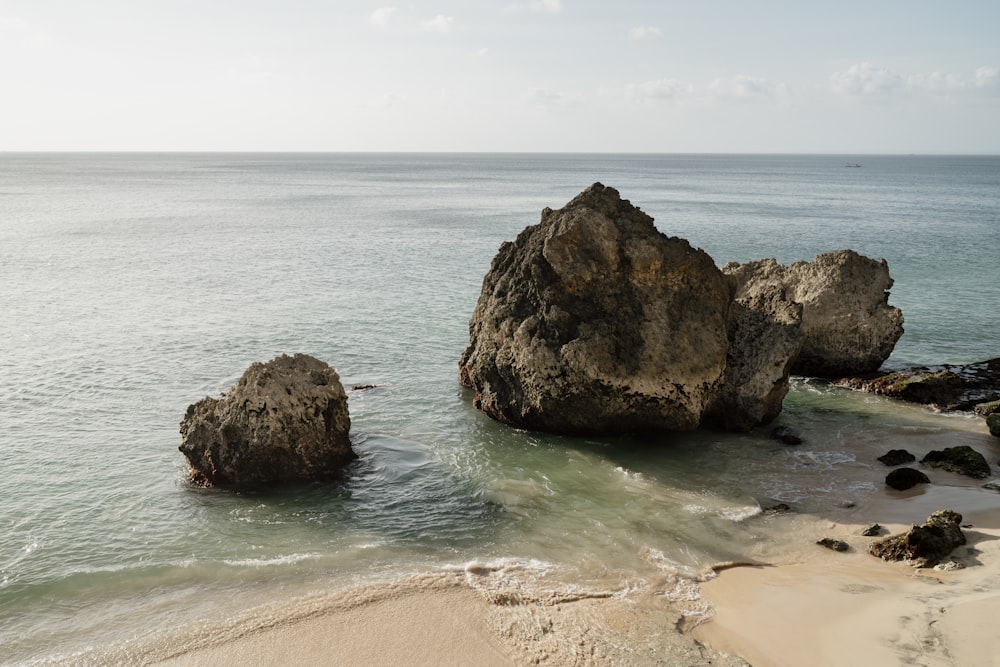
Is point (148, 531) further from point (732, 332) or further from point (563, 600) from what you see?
point (732, 332)

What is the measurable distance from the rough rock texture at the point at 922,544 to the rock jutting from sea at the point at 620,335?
20.6ft

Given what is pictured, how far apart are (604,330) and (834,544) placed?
7619 mm

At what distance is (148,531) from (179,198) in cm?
9777

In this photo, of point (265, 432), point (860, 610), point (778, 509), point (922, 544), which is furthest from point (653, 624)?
point (265, 432)

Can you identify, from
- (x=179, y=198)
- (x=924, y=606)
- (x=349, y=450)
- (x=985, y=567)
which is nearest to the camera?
(x=924, y=606)

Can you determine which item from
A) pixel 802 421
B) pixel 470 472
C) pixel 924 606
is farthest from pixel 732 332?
pixel 924 606

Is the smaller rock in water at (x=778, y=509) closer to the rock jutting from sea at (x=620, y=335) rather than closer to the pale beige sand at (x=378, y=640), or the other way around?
the rock jutting from sea at (x=620, y=335)

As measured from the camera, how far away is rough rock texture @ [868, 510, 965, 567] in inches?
527

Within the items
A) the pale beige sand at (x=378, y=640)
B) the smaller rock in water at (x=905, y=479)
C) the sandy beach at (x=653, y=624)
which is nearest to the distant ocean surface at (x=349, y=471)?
the smaller rock in water at (x=905, y=479)

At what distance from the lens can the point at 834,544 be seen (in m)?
14.1

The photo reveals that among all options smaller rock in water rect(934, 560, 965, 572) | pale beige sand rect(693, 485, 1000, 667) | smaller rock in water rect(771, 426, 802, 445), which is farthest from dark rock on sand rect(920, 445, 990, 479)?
smaller rock in water rect(934, 560, 965, 572)

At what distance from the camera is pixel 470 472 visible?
17516mm

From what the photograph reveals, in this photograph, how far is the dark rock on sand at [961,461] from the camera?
17.1 metres

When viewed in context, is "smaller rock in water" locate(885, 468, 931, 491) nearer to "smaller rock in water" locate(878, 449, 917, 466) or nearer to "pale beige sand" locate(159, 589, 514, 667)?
"smaller rock in water" locate(878, 449, 917, 466)
